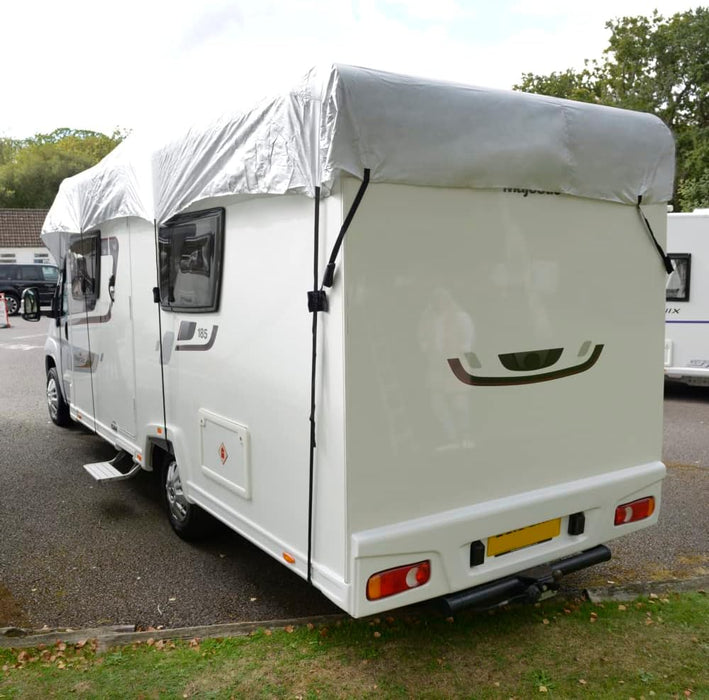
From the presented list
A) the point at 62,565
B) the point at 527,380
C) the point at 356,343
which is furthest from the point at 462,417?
the point at 62,565

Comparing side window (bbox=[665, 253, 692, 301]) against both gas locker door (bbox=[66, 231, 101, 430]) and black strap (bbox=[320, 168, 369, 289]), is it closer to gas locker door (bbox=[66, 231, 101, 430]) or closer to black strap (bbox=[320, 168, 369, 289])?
gas locker door (bbox=[66, 231, 101, 430])

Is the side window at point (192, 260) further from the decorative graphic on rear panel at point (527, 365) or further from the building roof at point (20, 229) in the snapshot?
the building roof at point (20, 229)

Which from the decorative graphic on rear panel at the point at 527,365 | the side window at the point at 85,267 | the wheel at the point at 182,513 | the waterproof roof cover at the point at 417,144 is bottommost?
the wheel at the point at 182,513

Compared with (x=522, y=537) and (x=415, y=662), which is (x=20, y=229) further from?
(x=522, y=537)

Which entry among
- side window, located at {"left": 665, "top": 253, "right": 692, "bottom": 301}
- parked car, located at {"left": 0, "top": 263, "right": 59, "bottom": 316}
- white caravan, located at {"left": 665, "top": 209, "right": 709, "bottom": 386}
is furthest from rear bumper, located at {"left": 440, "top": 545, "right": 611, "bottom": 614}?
parked car, located at {"left": 0, "top": 263, "right": 59, "bottom": 316}

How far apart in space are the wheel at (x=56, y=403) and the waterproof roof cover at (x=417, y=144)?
4.54 m

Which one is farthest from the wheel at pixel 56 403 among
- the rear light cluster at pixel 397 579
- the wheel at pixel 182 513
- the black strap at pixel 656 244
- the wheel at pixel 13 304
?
the wheel at pixel 13 304

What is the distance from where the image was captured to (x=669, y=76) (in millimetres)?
24938

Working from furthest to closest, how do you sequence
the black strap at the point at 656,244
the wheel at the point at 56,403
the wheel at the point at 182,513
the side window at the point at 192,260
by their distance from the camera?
the wheel at the point at 56,403
the wheel at the point at 182,513
the side window at the point at 192,260
the black strap at the point at 656,244

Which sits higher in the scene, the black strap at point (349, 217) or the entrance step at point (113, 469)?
the black strap at point (349, 217)

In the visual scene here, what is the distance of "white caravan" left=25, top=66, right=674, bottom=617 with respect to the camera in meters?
2.79

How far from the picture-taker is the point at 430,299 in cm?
294

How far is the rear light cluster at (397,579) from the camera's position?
282 cm

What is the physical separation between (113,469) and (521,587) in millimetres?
3433
